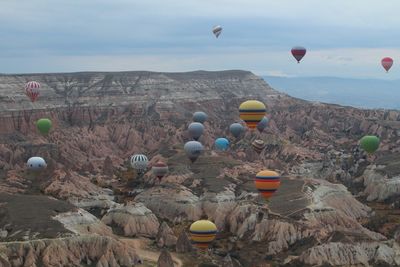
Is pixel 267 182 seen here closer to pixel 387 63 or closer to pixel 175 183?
pixel 175 183

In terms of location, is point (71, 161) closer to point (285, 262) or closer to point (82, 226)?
point (82, 226)

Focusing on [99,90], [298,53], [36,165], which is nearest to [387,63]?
[298,53]

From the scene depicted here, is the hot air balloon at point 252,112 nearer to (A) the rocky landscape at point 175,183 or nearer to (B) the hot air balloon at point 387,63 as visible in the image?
(A) the rocky landscape at point 175,183

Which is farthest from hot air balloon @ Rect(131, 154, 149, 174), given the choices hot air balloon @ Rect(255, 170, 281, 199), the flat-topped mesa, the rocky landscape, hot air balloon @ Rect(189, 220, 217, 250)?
the flat-topped mesa

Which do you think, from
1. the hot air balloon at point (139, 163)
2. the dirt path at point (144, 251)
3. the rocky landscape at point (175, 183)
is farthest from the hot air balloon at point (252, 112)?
the hot air balloon at point (139, 163)

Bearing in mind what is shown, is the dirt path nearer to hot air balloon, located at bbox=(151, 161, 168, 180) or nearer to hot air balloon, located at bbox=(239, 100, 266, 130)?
hot air balloon, located at bbox=(239, 100, 266, 130)

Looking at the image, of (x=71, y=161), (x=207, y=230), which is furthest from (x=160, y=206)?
(x=71, y=161)
